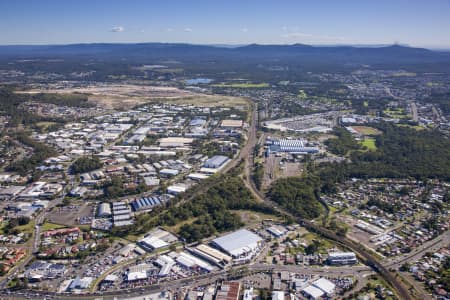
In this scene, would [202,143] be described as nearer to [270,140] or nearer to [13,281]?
[270,140]

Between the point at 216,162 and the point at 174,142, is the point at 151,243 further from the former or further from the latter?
the point at 174,142

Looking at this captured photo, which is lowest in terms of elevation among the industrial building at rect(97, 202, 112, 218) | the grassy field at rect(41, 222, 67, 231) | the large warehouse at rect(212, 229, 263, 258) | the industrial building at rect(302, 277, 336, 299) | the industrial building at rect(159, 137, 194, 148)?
the industrial building at rect(302, 277, 336, 299)

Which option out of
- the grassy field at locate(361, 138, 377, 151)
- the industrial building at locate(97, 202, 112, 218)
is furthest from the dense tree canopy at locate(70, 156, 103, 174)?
the grassy field at locate(361, 138, 377, 151)

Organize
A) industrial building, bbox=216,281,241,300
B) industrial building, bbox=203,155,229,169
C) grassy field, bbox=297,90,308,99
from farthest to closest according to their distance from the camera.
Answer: grassy field, bbox=297,90,308,99 → industrial building, bbox=203,155,229,169 → industrial building, bbox=216,281,241,300

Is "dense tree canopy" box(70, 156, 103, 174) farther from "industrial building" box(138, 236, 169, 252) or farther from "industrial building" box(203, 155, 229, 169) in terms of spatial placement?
"industrial building" box(138, 236, 169, 252)

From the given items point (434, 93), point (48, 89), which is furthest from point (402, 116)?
point (48, 89)

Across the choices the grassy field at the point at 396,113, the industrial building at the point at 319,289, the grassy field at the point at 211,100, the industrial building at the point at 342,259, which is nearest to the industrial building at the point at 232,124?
the grassy field at the point at 211,100

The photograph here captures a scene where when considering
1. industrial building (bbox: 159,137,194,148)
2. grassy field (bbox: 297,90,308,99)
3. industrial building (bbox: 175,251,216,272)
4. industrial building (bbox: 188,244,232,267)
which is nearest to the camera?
industrial building (bbox: 175,251,216,272)
